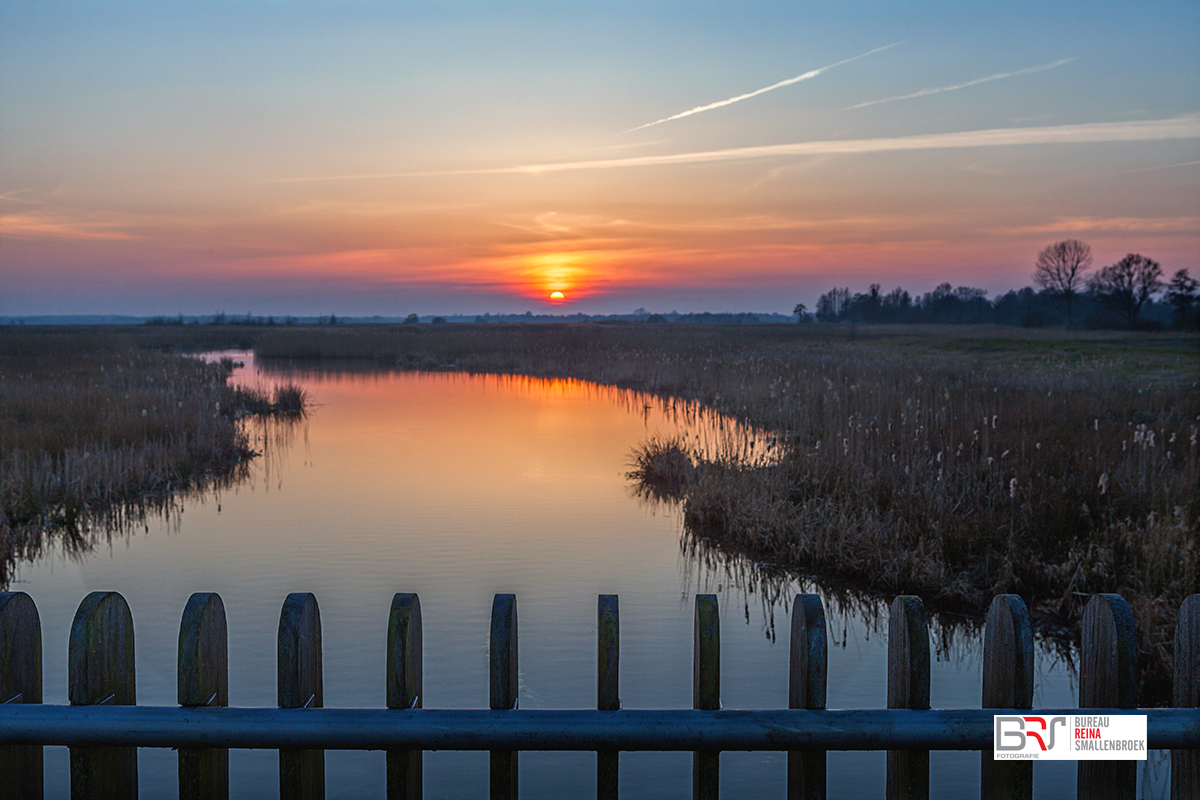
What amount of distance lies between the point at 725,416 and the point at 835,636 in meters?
11.1

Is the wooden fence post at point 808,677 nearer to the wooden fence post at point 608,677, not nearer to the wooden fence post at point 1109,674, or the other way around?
the wooden fence post at point 608,677

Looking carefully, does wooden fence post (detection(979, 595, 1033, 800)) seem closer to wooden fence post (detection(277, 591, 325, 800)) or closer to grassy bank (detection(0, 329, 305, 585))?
wooden fence post (detection(277, 591, 325, 800))

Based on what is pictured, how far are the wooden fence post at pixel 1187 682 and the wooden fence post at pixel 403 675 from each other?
2.00 m

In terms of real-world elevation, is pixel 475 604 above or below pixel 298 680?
below

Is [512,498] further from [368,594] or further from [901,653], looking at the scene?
[901,653]

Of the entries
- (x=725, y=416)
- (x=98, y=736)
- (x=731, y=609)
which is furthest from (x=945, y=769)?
(x=725, y=416)

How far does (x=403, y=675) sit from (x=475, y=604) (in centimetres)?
446

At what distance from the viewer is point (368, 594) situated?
665 centimetres


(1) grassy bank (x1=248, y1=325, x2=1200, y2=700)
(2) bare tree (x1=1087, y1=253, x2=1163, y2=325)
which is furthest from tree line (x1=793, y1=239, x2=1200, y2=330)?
(1) grassy bank (x1=248, y1=325, x2=1200, y2=700)

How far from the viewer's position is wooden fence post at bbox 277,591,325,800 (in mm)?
2162

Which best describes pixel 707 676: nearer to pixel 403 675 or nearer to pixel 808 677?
pixel 808 677

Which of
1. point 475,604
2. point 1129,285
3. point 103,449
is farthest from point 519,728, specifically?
point 1129,285

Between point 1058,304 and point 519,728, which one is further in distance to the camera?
point 1058,304

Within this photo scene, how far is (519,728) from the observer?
6.48 ft
